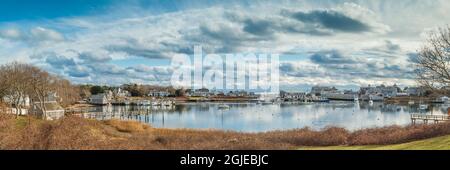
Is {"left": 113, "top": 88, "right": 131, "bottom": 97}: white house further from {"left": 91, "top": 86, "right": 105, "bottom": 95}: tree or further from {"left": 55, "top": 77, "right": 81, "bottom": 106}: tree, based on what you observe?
{"left": 55, "top": 77, "right": 81, "bottom": 106}: tree

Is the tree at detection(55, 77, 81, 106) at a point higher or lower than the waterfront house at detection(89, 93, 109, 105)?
higher

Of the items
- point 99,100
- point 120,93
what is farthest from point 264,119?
point 120,93

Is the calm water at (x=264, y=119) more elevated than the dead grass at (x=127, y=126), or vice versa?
the dead grass at (x=127, y=126)

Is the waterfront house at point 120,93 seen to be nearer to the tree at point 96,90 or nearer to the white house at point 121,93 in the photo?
the white house at point 121,93

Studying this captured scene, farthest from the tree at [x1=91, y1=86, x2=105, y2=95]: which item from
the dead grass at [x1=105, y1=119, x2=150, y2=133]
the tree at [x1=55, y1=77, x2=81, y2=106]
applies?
the dead grass at [x1=105, y1=119, x2=150, y2=133]

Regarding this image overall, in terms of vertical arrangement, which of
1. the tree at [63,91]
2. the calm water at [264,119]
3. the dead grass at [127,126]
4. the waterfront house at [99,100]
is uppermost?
the tree at [63,91]

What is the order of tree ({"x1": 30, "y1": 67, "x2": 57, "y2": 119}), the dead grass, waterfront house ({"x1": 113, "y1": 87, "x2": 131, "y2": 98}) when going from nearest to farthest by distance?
the dead grass, tree ({"x1": 30, "y1": 67, "x2": 57, "y2": 119}), waterfront house ({"x1": 113, "y1": 87, "x2": 131, "y2": 98})

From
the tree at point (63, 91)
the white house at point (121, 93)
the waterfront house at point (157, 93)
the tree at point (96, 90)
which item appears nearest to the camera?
the tree at point (63, 91)

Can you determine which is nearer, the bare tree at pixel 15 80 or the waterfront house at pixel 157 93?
the bare tree at pixel 15 80

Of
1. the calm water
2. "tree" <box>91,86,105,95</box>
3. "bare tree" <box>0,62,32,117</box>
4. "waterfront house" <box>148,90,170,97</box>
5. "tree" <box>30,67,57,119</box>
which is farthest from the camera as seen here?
"waterfront house" <box>148,90,170,97</box>

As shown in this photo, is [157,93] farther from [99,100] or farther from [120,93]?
[99,100]

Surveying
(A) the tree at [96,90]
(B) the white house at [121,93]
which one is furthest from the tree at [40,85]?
(B) the white house at [121,93]

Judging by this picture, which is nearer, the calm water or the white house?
the calm water
